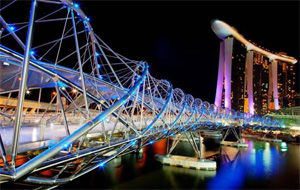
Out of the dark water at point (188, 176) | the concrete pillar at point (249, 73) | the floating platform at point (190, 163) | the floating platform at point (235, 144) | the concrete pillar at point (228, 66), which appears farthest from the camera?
the concrete pillar at point (249, 73)

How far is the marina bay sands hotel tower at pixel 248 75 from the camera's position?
326 ft

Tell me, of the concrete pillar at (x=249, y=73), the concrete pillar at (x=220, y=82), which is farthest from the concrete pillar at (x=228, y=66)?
the concrete pillar at (x=249, y=73)

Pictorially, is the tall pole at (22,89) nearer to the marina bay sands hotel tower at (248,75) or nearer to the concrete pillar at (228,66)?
the marina bay sands hotel tower at (248,75)

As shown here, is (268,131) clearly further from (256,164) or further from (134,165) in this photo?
(134,165)

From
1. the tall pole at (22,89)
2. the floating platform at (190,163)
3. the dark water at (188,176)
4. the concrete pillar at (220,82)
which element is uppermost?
the concrete pillar at (220,82)

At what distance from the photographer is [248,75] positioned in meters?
122

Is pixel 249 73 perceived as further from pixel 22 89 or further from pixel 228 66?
pixel 22 89

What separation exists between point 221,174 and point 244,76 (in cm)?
11314

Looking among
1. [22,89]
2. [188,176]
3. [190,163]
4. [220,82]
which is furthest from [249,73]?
[22,89]

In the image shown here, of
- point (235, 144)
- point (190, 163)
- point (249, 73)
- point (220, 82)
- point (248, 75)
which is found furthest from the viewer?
point (248, 75)

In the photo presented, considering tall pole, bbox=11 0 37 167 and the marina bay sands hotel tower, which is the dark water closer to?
tall pole, bbox=11 0 37 167

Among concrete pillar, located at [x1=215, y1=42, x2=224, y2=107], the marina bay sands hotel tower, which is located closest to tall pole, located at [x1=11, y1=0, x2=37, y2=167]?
concrete pillar, located at [x1=215, y1=42, x2=224, y2=107]

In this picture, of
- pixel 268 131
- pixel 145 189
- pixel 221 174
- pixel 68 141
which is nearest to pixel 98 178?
pixel 145 189

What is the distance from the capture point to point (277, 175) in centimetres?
2906
